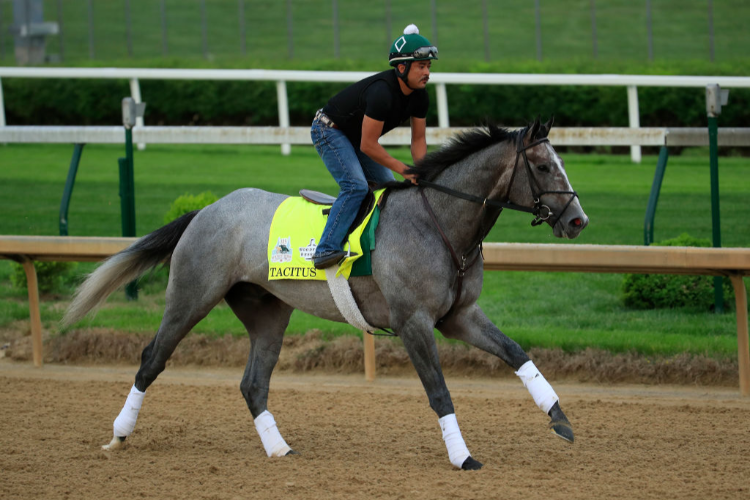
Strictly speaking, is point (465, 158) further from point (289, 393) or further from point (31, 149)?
point (31, 149)

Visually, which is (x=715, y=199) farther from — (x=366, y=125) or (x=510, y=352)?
(x=366, y=125)

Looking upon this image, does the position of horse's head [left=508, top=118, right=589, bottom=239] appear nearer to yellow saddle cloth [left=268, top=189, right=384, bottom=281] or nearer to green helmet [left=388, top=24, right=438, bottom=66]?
green helmet [left=388, top=24, right=438, bottom=66]

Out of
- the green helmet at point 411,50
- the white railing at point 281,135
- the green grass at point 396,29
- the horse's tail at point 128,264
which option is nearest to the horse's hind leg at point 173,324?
the horse's tail at point 128,264

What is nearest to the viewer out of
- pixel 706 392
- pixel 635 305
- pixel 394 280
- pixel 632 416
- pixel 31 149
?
pixel 394 280

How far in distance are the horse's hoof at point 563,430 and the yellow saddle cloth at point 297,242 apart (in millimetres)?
1320

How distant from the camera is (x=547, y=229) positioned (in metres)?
8.68

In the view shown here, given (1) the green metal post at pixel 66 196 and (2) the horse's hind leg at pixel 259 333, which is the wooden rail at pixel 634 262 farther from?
(1) the green metal post at pixel 66 196

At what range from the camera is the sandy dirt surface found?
4395 mm

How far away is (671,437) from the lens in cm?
522

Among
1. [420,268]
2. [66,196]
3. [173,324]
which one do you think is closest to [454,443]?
[420,268]

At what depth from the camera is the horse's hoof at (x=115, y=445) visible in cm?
526

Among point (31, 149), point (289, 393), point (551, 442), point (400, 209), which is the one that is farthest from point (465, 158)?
point (31, 149)

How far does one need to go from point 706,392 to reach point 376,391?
232 cm

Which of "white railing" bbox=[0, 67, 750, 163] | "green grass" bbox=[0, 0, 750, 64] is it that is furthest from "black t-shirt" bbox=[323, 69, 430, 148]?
"green grass" bbox=[0, 0, 750, 64]
